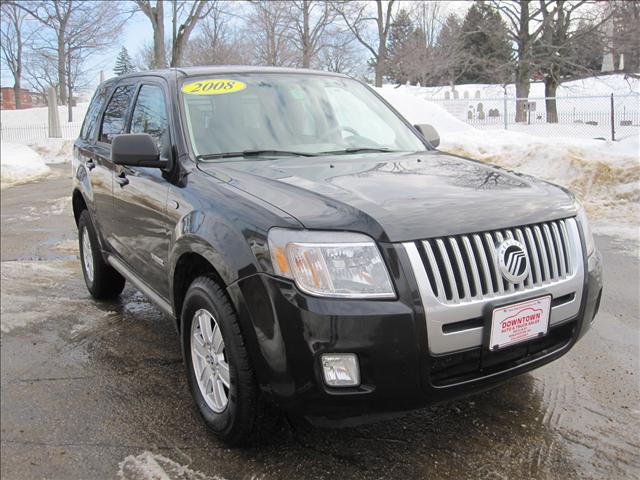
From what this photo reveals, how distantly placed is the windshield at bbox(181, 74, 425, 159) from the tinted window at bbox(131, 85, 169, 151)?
185 millimetres

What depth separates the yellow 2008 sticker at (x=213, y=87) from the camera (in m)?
3.66

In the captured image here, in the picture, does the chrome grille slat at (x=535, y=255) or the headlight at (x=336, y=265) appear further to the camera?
the chrome grille slat at (x=535, y=255)

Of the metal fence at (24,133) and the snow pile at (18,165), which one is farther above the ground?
the metal fence at (24,133)

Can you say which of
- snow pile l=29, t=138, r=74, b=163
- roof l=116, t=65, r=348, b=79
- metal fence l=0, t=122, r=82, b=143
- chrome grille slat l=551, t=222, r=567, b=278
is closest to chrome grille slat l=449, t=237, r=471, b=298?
chrome grille slat l=551, t=222, r=567, b=278

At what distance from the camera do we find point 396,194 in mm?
2592

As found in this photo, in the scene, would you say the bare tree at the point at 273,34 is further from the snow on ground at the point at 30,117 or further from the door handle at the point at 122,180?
the door handle at the point at 122,180

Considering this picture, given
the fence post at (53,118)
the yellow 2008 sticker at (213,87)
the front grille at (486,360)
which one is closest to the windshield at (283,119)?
the yellow 2008 sticker at (213,87)

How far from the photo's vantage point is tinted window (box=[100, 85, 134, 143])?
4.43 m

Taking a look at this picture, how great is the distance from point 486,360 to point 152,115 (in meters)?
2.62

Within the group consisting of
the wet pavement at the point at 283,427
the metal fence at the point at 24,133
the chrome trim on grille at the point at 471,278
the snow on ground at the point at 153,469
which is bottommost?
the snow on ground at the point at 153,469

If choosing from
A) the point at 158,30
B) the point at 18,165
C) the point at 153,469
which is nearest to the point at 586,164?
the point at 153,469

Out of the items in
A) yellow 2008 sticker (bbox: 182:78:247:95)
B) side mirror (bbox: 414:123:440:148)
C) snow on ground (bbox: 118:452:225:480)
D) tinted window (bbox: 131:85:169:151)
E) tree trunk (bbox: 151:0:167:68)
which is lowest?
snow on ground (bbox: 118:452:225:480)

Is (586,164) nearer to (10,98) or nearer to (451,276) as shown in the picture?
(451,276)

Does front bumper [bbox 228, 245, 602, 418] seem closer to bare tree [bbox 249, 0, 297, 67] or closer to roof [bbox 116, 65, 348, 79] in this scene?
roof [bbox 116, 65, 348, 79]
